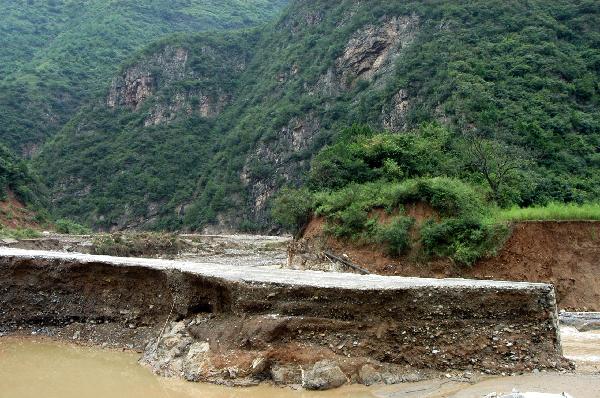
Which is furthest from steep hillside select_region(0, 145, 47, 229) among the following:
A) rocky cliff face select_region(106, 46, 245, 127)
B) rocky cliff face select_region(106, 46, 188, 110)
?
rocky cliff face select_region(106, 46, 188, 110)

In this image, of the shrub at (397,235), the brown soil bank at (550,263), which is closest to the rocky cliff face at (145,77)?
the shrub at (397,235)

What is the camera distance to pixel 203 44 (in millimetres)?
104312

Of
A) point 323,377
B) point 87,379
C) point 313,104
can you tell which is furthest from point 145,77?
point 323,377

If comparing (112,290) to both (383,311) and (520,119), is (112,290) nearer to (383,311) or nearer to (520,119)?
(383,311)

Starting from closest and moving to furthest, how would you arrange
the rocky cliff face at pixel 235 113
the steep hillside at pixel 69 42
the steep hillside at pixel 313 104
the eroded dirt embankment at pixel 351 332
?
the eroded dirt embankment at pixel 351 332
the steep hillside at pixel 313 104
the rocky cliff face at pixel 235 113
the steep hillside at pixel 69 42

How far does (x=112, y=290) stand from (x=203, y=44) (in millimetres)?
98019

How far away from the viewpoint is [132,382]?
10055 millimetres

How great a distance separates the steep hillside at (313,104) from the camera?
3547cm

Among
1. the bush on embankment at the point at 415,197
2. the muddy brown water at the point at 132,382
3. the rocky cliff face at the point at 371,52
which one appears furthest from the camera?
the rocky cliff face at the point at 371,52

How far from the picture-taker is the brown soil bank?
1883cm

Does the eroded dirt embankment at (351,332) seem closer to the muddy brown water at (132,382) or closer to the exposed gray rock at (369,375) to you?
the exposed gray rock at (369,375)

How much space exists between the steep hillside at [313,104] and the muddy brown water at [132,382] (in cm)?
1681

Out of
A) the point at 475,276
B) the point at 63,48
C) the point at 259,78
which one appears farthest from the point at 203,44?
the point at 475,276

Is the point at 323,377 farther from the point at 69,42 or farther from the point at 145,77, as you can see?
the point at 69,42
